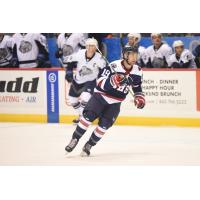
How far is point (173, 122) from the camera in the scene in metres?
Result: 8.05

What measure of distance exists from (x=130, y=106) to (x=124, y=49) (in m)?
0.47

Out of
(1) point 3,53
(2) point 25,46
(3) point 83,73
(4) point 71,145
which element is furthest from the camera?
(2) point 25,46

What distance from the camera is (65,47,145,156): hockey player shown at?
25.7ft

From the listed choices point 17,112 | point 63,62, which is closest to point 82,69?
point 63,62

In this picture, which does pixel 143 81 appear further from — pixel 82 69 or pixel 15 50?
pixel 15 50

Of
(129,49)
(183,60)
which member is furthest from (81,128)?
(183,60)

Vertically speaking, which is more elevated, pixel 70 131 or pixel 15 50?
pixel 15 50

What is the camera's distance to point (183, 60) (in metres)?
7.96

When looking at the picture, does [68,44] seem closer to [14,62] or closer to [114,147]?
[14,62]

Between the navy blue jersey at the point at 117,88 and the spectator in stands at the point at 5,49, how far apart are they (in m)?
0.80

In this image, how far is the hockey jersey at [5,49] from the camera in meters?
8.07

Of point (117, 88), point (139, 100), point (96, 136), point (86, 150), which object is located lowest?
point (86, 150)

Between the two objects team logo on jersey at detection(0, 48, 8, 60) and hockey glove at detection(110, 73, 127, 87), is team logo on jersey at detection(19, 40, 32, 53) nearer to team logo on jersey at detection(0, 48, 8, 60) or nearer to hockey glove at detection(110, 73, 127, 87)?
team logo on jersey at detection(0, 48, 8, 60)

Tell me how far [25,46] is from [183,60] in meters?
1.36
